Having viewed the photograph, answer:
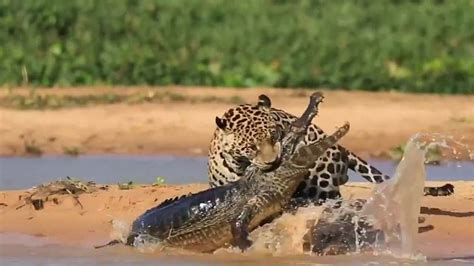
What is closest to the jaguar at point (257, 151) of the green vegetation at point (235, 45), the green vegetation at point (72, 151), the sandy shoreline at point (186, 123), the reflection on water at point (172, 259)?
the reflection on water at point (172, 259)

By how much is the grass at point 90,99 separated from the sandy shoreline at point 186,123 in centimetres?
12

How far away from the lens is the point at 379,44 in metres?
17.6

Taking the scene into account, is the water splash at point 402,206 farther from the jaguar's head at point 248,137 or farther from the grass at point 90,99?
the grass at point 90,99

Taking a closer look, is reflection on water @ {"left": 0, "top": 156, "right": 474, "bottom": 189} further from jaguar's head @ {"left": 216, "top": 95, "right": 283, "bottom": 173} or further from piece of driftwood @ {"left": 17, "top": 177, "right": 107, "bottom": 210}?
jaguar's head @ {"left": 216, "top": 95, "right": 283, "bottom": 173}

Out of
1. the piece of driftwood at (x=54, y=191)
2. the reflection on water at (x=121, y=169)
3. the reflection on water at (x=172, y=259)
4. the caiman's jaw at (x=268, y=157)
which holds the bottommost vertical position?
the reflection on water at (x=172, y=259)

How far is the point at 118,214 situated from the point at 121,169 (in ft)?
9.40

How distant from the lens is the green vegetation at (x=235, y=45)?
1652cm

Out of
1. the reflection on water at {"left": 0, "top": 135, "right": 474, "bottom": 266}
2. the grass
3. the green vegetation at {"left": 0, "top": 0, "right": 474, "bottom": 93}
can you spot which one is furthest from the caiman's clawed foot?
the green vegetation at {"left": 0, "top": 0, "right": 474, "bottom": 93}

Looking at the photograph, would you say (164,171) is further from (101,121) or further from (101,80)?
(101,80)

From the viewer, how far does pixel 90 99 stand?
1523 centimetres

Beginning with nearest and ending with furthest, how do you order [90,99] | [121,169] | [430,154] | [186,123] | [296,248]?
1. [296,248]
2. [430,154]
3. [121,169]
4. [186,123]
5. [90,99]

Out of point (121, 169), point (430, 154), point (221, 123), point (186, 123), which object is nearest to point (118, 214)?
point (221, 123)

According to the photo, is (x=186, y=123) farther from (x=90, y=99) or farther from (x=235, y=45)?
(x=235, y=45)

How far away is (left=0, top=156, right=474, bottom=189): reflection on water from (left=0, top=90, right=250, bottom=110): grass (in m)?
1.91
